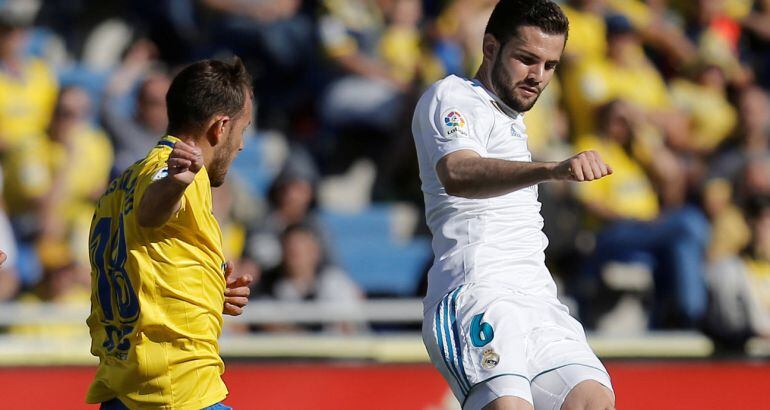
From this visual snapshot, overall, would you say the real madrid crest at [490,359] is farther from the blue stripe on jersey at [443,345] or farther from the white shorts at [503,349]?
the blue stripe on jersey at [443,345]

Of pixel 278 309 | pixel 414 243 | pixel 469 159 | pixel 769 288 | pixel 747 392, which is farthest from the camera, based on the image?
pixel 414 243

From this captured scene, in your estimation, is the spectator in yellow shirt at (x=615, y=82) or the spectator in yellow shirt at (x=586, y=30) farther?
the spectator in yellow shirt at (x=586, y=30)

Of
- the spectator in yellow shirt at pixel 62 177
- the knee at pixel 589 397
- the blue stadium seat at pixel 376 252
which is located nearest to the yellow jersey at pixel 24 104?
the spectator in yellow shirt at pixel 62 177

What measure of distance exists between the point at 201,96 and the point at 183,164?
492 mm

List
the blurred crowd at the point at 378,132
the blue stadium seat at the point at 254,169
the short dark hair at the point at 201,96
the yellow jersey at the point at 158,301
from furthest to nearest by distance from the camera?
the blue stadium seat at the point at 254,169, the blurred crowd at the point at 378,132, the short dark hair at the point at 201,96, the yellow jersey at the point at 158,301

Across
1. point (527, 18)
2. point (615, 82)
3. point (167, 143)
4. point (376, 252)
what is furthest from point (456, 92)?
point (615, 82)

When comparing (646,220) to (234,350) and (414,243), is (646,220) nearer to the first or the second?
(414,243)

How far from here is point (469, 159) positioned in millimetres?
4172

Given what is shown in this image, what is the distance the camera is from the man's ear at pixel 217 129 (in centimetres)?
405

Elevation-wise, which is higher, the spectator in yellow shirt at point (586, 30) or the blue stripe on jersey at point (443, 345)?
the spectator in yellow shirt at point (586, 30)

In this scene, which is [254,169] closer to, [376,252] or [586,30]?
[376,252]

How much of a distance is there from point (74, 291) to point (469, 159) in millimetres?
4721

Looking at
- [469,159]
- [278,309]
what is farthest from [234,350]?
[469,159]

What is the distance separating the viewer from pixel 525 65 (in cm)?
448
